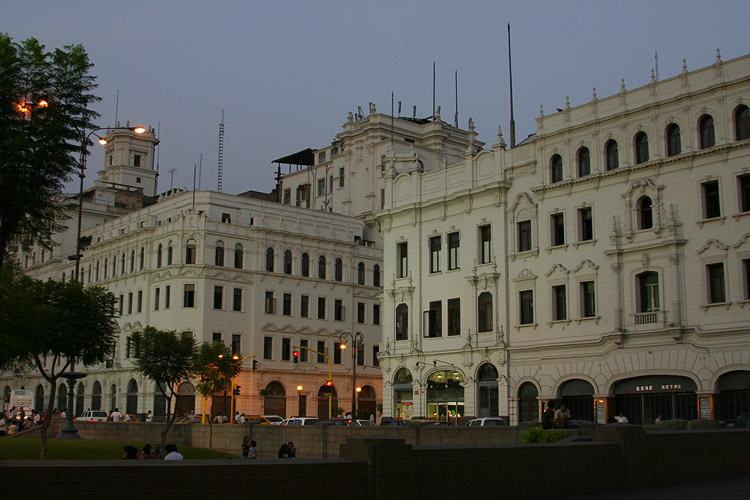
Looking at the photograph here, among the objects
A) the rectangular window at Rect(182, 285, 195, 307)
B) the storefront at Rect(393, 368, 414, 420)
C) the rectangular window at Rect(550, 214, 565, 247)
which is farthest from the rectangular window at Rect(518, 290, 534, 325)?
the rectangular window at Rect(182, 285, 195, 307)

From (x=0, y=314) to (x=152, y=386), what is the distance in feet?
163

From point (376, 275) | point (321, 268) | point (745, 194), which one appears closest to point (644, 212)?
point (745, 194)

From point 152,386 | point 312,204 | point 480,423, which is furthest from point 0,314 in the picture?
point 312,204

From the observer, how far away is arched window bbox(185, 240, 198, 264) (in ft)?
261

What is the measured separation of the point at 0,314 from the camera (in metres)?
30.2

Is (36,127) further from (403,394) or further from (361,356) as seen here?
(361,356)

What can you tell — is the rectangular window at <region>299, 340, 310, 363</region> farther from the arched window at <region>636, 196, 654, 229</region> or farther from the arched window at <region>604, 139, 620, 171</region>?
the arched window at <region>636, 196, 654, 229</region>

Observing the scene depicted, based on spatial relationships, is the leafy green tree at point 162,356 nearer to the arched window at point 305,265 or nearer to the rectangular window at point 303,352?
the rectangular window at point 303,352

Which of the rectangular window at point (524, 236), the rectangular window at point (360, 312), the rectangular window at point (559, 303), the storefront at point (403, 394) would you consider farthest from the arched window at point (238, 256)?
the rectangular window at point (559, 303)

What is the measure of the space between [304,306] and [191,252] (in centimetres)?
1167

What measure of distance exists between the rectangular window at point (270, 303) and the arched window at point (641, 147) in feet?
141

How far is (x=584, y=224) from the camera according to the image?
50000 mm

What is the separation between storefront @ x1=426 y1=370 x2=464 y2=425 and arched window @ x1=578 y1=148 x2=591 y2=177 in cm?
1371

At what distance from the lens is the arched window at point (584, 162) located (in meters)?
50.1
